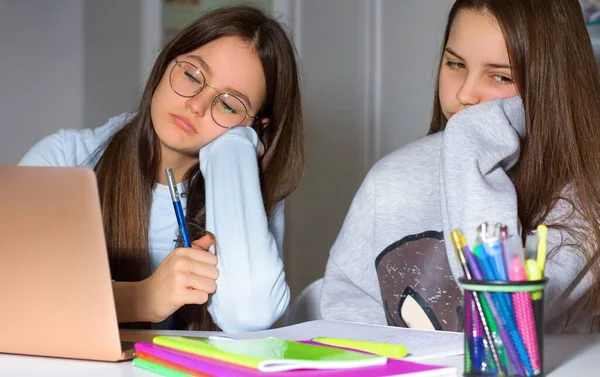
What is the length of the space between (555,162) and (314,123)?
5.90ft

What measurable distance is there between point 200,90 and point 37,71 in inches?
71.0

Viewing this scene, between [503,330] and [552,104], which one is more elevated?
[552,104]

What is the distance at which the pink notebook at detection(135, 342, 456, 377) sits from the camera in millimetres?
778

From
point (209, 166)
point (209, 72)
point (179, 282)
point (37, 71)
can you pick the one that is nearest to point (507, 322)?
point (179, 282)

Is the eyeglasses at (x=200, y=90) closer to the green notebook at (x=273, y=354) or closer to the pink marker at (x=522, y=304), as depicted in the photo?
the green notebook at (x=273, y=354)

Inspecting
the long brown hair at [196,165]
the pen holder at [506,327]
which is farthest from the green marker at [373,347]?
the long brown hair at [196,165]

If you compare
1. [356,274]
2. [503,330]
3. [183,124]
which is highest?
[183,124]

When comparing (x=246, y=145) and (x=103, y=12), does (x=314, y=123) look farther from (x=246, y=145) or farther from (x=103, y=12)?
(x=246, y=145)

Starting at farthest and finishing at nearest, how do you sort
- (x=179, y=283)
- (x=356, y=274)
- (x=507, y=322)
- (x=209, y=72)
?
(x=209, y=72), (x=356, y=274), (x=179, y=283), (x=507, y=322)

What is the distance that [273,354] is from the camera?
32.8 inches

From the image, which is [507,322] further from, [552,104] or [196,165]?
[196,165]

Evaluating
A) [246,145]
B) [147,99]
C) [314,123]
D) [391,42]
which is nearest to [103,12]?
[314,123]

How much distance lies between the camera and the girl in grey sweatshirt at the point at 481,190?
119 centimetres

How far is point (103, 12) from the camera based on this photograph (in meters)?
3.20
